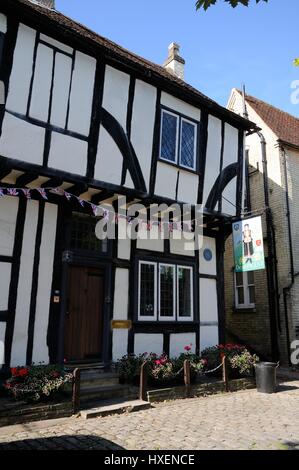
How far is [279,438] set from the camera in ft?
18.8

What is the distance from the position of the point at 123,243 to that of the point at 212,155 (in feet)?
12.4

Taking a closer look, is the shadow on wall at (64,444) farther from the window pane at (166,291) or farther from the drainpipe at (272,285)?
the drainpipe at (272,285)

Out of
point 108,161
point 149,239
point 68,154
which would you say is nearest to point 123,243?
point 149,239

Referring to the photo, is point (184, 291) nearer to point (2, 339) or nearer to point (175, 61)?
point (2, 339)

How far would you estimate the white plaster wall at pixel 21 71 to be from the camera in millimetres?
7613

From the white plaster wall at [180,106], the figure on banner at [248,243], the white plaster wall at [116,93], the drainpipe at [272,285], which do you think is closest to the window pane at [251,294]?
the drainpipe at [272,285]

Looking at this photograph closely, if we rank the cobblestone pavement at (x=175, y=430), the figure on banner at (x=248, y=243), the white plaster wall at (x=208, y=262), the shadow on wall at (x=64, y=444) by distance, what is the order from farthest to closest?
the white plaster wall at (x=208, y=262) → the figure on banner at (x=248, y=243) → the cobblestone pavement at (x=175, y=430) → the shadow on wall at (x=64, y=444)

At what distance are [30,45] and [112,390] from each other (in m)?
7.14

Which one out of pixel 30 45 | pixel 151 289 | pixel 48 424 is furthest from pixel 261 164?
pixel 48 424

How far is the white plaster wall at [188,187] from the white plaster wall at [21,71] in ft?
14.4

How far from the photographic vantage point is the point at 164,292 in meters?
10.5

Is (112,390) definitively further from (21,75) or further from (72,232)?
(21,75)

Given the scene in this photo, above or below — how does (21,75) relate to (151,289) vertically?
above

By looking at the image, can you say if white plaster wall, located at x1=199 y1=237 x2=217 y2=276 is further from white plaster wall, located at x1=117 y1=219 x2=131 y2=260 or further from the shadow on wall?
the shadow on wall
